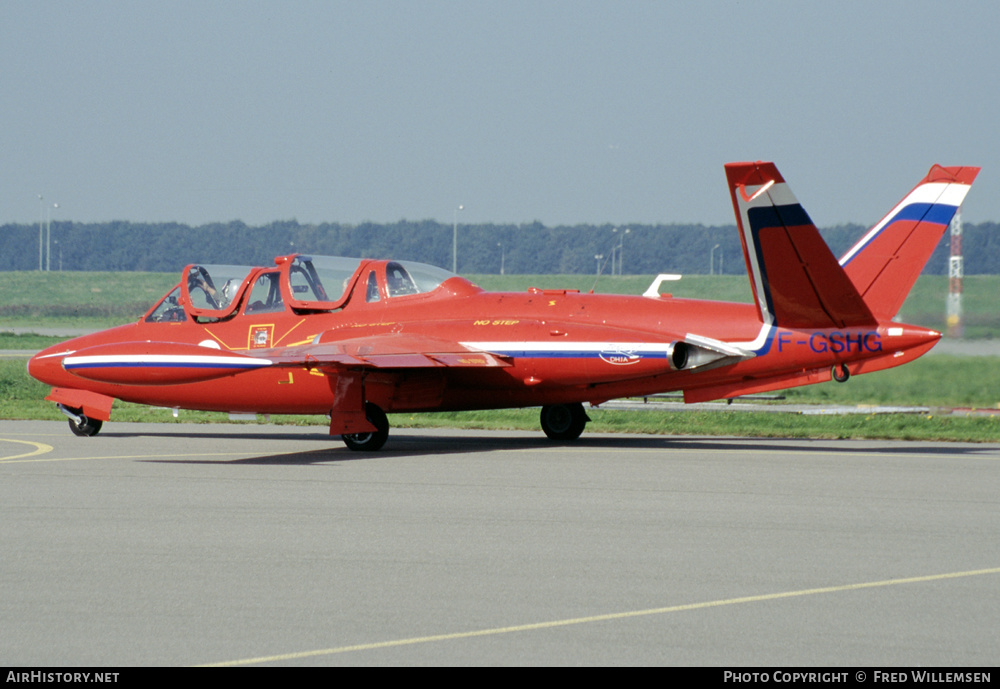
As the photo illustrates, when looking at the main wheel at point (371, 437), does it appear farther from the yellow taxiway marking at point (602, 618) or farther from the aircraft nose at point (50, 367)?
the yellow taxiway marking at point (602, 618)

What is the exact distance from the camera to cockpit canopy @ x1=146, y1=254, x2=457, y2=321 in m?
18.6

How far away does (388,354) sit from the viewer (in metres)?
16.7

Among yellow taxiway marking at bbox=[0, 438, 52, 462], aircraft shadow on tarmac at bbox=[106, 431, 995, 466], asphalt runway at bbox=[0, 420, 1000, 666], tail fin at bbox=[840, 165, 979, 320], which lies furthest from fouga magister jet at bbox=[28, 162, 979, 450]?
asphalt runway at bbox=[0, 420, 1000, 666]

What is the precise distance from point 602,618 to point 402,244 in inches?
3296

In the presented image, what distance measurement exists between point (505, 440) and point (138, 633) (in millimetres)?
13174

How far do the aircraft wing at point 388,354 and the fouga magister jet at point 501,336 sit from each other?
4 centimetres

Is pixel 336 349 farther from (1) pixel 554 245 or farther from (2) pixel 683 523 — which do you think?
(1) pixel 554 245

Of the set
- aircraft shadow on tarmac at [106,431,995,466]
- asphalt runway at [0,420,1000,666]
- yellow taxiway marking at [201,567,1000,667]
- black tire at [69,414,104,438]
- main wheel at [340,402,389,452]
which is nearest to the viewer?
yellow taxiway marking at [201,567,1000,667]

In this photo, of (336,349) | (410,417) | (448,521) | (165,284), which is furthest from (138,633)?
(165,284)

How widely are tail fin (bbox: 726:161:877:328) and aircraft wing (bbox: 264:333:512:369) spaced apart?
4230mm

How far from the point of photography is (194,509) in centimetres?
1109

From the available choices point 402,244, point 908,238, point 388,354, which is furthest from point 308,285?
point 402,244

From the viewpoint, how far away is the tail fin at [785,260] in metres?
13.9

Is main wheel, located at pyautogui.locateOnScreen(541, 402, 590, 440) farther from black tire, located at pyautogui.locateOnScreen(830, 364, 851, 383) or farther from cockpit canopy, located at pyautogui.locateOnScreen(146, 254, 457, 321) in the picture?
black tire, located at pyautogui.locateOnScreen(830, 364, 851, 383)
